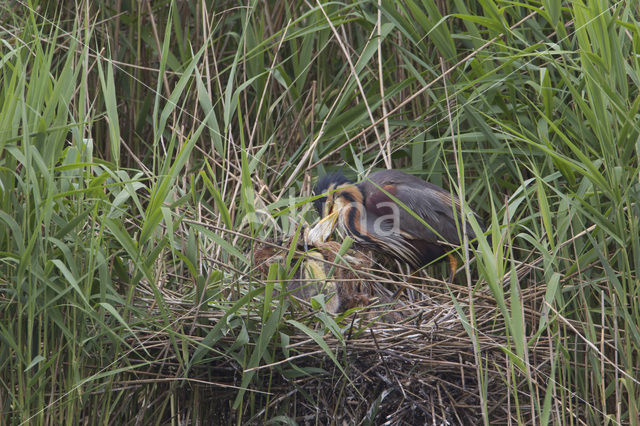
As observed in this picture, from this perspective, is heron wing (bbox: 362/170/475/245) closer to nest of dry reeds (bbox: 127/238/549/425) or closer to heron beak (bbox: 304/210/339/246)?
heron beak (bbox: 304/210/339/246)

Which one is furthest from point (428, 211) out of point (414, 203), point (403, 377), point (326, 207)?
point (403, 377)

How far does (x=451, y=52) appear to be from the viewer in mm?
3152

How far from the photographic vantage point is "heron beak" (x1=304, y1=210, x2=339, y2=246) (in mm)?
→ 3168

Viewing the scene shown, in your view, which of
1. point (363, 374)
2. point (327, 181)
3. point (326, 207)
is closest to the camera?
point (363, 374)

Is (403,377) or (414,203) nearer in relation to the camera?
(403,377)

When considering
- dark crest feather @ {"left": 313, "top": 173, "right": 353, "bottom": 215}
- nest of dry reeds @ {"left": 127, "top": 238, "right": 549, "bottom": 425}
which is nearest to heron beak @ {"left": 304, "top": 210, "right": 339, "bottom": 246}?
dark crest feather @ {"left": 313, "top": 173, "right": 353, "bottom": 215}

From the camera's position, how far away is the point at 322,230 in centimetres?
327

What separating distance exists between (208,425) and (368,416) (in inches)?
18.7

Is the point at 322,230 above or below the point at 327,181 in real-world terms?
below

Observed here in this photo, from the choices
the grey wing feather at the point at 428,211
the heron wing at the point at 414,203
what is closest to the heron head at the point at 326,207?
the heron wing at the point at 414,203

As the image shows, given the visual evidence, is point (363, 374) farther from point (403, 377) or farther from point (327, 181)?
point (327, 181)

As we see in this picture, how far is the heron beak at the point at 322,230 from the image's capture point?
3.17 metres

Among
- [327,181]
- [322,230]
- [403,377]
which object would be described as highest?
[327,181]

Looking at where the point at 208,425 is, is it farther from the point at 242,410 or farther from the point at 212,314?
the point at 212,314
